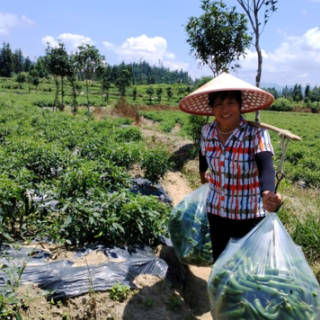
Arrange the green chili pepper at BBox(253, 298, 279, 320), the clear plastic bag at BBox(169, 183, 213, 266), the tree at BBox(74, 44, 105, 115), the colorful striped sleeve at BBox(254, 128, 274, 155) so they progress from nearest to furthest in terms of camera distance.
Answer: the green chili pepper at BBox(253, 298, 279, 320), the colorful striped sleeve at BBox(254, 128, 274, 155), the clear plastic bag at BBox(169, 183, 213, 266), the tree at BBox(74, 44, 105, 115)

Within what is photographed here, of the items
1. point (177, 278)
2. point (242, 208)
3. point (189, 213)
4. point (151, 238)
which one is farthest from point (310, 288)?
point (151, 238)

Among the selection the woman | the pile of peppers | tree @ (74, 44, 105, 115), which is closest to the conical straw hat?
the woman

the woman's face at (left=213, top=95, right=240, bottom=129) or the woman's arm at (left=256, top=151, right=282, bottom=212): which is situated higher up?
Result: the woman's face at (left=213, top=95, right=240, bottom=129)

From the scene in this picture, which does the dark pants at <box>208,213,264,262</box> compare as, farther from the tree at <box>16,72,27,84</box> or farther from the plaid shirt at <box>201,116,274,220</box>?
the tree at <box>16,72,27,84</box>

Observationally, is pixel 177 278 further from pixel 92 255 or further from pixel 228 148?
pixel 228 148

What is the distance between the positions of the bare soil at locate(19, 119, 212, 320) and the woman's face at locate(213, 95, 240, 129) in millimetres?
1700

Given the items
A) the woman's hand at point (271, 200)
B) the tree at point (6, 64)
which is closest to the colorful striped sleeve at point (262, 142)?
the woman's hand at point (271, 200)

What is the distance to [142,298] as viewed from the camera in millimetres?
2705

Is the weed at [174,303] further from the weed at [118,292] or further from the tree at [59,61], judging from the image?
the tree at [59,61]

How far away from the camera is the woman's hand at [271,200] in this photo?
5.84ft

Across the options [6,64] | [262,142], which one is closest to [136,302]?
[262,142]

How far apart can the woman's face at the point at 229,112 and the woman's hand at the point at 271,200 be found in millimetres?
522

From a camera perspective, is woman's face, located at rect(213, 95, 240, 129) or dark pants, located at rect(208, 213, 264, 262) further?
dark pants, located at rect(208, 213, 264, 262)

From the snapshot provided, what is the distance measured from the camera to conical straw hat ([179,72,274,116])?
6.72 feet
